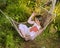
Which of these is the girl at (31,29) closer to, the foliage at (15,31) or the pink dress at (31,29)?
the pink dress at (31,29)

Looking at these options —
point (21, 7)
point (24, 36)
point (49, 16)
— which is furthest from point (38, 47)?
point (21, 7)

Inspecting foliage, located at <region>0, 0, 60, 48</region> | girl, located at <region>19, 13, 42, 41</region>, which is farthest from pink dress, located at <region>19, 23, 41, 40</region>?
foliage, located at <region>0, 0, 60, 48</region>

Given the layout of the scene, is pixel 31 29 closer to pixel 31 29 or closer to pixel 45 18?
pixel 31 29

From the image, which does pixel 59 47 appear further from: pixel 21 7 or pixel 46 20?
pixel 21 7

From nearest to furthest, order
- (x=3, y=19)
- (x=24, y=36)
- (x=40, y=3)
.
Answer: (x=24, y=36) < (x=3, y=19) < (x=40, y=3)

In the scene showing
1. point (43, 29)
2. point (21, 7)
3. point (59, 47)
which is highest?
point (21, 7)

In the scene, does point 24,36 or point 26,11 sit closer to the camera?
point 24,36

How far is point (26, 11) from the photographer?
4.27 m

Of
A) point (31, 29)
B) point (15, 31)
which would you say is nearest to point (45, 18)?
point (31, 29)

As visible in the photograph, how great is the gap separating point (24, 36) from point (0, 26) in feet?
1.64

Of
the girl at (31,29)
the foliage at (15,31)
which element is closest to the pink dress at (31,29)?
the girl at (31,29)

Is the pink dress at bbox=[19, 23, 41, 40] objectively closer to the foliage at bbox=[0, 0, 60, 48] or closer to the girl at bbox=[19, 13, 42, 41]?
the girl at bbox=[19, 13, 42, 41]

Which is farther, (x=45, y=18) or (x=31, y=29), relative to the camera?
(x=45, y=18)

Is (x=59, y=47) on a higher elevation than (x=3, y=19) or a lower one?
lower
